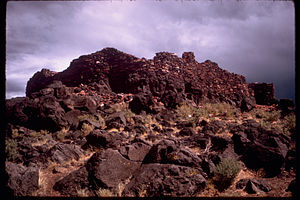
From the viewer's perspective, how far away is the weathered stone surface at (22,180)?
12.1ft

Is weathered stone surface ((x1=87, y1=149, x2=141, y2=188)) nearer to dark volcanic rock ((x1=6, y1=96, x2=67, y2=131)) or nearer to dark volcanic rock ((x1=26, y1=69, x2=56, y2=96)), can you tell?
dark volcanic rock ((x1=6, y1=96, x2=67, y2=131))

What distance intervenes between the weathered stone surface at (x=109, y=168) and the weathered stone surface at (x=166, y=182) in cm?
38

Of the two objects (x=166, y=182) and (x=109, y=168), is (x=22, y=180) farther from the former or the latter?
(x=166, y=182)

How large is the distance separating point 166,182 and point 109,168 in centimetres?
152

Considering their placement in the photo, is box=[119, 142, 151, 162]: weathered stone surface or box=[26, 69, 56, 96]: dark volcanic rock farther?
box=[26, 69, 56, 96]: dark volcanic rock

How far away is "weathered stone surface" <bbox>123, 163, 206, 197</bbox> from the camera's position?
3707 millimetres

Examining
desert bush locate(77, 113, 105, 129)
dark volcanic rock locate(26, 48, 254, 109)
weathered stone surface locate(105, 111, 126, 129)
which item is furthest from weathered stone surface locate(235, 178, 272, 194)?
dark volcanic rock locate(26, 48, 254, 109)

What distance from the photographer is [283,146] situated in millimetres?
5273

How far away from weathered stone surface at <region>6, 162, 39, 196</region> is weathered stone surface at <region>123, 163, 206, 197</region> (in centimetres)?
217

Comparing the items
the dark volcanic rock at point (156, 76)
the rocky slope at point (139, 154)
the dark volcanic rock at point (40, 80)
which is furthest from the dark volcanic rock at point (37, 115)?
the dark volcanic rock at point (40, 80)

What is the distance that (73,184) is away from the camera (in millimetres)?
4094

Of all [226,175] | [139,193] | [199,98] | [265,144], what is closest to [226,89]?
[199,98]

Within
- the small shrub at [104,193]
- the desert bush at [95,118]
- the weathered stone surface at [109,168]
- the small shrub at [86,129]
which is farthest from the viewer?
the desert bush at [95,118]

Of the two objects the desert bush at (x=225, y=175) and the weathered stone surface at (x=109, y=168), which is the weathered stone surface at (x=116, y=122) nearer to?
the weathered stone surface at (x=109, y=168)
